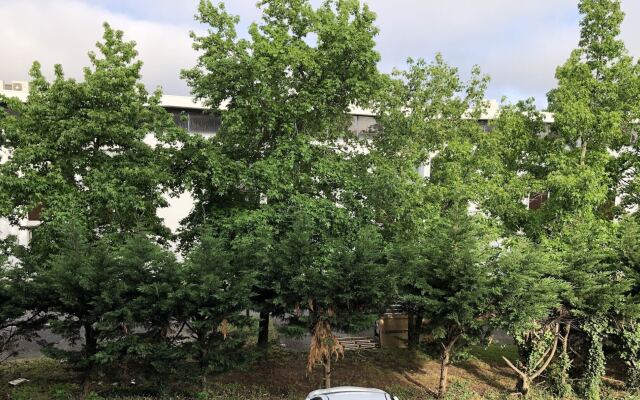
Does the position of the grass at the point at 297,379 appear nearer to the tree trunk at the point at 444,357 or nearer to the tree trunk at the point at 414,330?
the tree trunk at the point at 444,357

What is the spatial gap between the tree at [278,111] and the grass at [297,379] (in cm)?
172

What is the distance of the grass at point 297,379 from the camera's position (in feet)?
37.4

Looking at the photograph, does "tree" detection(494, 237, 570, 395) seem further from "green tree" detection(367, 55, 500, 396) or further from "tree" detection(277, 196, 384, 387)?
"tree" detection(277, 196, 384, 387)

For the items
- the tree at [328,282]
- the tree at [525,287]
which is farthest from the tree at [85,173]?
the tree at [525,287]

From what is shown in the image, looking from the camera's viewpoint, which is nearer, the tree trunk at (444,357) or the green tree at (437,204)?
the green tree at (437,204)

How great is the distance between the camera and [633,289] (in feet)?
42.8

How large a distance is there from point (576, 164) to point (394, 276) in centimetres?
637

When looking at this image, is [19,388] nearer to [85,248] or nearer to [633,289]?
[85,248]

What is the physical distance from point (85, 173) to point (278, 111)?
4.90 meters

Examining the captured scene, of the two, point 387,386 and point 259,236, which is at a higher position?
point 259,236

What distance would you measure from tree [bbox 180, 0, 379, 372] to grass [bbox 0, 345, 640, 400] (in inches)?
67.6

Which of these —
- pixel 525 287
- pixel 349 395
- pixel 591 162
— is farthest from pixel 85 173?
pixel 591 162

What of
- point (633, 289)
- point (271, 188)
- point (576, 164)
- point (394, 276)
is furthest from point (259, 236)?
point (633, 289)

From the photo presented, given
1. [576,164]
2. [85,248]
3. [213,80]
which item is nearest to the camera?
[85,248]
